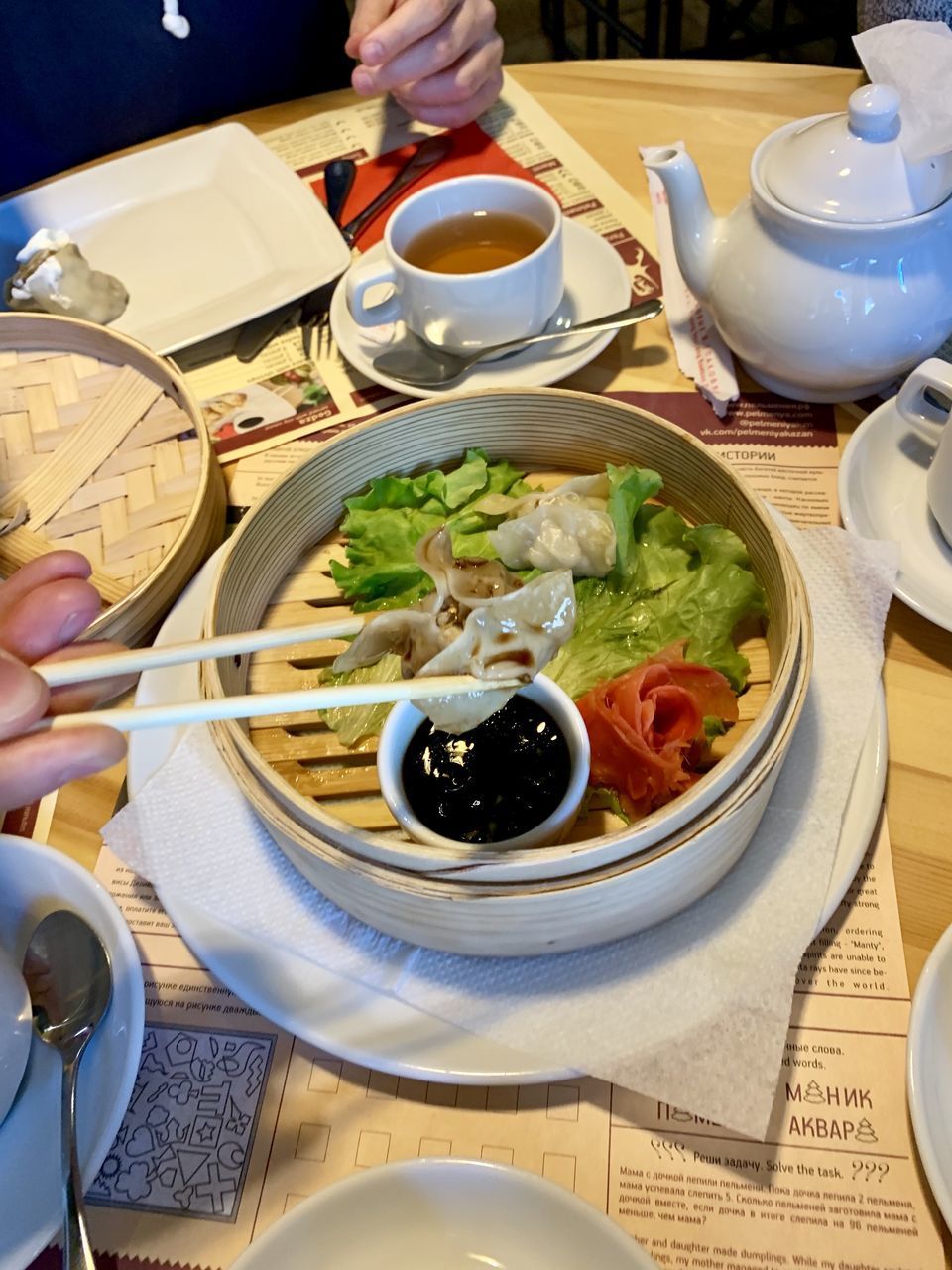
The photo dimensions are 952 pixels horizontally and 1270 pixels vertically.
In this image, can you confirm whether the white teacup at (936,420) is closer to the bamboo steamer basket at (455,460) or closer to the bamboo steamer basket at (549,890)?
the bamboo steamer basket at (455,460)

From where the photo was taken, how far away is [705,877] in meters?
0.74

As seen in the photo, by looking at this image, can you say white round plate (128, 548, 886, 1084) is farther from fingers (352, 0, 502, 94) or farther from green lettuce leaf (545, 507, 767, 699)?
fingers (352, 0, 502, 94)

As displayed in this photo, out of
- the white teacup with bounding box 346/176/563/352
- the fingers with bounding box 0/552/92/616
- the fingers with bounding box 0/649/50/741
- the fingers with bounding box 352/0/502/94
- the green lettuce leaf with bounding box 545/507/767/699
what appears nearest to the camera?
the fingers with bounding box 0/649/50/741

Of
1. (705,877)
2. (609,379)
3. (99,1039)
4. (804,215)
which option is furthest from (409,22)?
(99,1039)

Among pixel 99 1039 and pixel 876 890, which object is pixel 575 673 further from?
pixel 99 1039

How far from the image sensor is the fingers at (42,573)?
2.54 ft

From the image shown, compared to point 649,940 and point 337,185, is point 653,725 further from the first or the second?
point 337,185

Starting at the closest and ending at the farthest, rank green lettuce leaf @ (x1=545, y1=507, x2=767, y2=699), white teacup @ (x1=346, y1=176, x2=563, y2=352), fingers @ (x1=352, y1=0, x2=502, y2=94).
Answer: green lettuce leaf @ (x1=545, y1=507, x2=767, y2=699)
white teacup @ (x1=346, y1=176, x2=563, y2=352)
fingers @ (x1=352, y1=0, x2=502, y2=94)

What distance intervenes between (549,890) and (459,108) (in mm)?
1419

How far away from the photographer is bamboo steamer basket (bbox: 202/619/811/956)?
669mm

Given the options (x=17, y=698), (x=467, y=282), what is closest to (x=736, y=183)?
(x=467, y=282)

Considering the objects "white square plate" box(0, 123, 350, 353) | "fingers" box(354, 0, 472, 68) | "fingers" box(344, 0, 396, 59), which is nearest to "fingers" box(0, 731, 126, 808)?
"white square plate" box(0, 123, 350, 353)

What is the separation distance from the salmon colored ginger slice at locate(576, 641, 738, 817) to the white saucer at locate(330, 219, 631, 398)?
1.67 feet

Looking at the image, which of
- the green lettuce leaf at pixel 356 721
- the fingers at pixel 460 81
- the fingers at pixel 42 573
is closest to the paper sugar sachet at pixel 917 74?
the fingers at pixel 460 81
